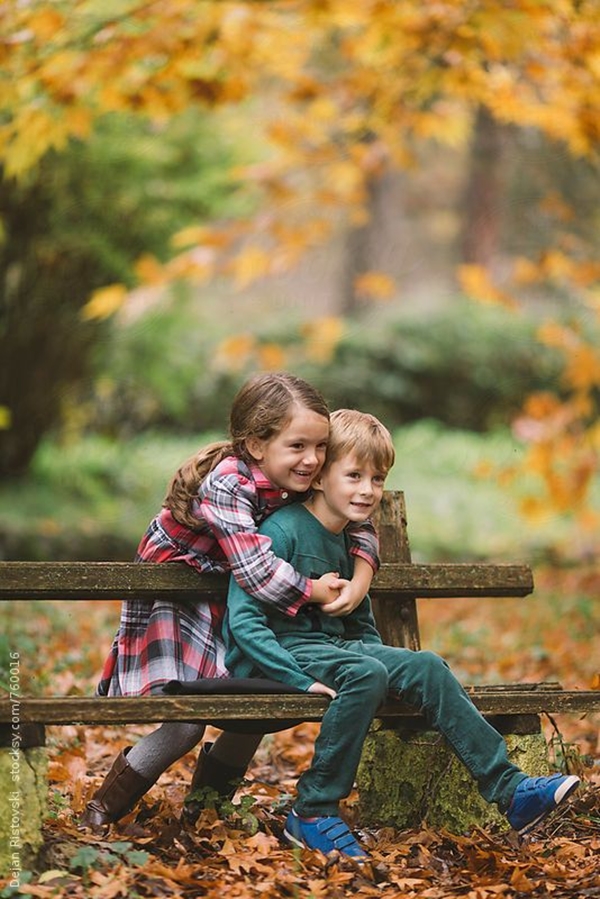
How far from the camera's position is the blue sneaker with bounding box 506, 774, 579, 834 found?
3.34 metres

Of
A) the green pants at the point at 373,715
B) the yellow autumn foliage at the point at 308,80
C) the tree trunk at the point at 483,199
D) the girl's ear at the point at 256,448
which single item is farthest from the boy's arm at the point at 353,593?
the tree trunk at the point at 483,199

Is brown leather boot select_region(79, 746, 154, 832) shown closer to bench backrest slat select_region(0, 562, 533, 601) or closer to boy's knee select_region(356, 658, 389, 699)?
bench backrest slat select_region(0, 562, 533, 601)

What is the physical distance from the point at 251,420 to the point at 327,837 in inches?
50.9

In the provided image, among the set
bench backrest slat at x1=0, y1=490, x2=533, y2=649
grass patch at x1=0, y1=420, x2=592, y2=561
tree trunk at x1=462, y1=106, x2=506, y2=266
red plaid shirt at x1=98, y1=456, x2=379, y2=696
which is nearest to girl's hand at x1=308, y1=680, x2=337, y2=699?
red plaid shirt at x1=98, y1=456, x2=379, y2=696

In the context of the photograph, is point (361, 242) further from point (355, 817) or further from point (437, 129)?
point (355, 817)

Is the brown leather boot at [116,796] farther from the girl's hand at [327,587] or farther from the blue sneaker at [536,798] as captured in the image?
the blue sneaker at [536,798]

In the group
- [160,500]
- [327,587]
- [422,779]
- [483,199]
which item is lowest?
[483,199]

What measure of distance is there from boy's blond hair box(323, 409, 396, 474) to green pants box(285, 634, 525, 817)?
602mm

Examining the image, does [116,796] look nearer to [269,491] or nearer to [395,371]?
[269,491]

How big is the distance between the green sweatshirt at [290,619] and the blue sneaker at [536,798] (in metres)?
0.68

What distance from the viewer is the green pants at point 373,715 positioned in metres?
3.39

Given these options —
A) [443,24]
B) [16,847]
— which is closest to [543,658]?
[443,24]

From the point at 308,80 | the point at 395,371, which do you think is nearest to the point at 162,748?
the point at 308,80

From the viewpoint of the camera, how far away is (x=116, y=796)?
144 inches
